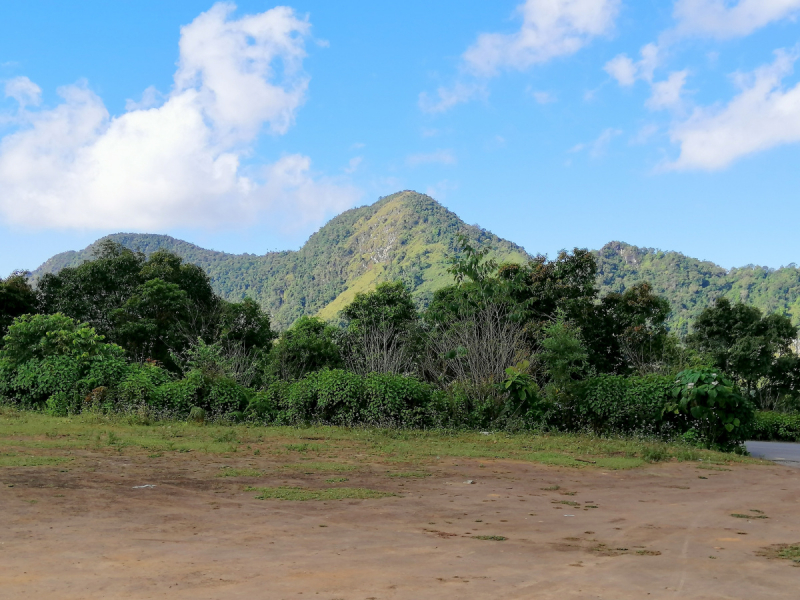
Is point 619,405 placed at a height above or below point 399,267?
below

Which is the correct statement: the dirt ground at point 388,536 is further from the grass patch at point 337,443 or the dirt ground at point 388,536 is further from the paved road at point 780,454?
the paved road at point 780,454

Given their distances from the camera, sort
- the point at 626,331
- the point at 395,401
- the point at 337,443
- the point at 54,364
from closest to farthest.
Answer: the point at 337,443, the point at 395,401, the point at 54,364, the point at 626,331

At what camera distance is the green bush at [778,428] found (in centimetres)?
2309

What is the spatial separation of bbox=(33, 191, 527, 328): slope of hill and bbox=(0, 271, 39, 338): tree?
4709 centimetres

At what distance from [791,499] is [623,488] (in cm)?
195

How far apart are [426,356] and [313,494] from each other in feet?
54.0

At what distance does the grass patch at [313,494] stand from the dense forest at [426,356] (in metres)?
8.16

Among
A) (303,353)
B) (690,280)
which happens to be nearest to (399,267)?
(690,280)

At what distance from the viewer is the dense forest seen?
1594cm

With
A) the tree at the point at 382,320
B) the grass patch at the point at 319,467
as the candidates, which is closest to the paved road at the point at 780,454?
the grass patch at the point at 319,467

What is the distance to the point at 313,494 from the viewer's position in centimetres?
789

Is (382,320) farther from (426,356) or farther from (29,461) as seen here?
(29,461)

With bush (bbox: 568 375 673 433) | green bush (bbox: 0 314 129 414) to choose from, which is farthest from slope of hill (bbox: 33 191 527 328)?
bush (bbox: 568 375 673 433)

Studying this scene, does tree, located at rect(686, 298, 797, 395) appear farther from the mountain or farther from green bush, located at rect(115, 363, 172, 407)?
green bush, located at rect(115, 363, 172, 407)
